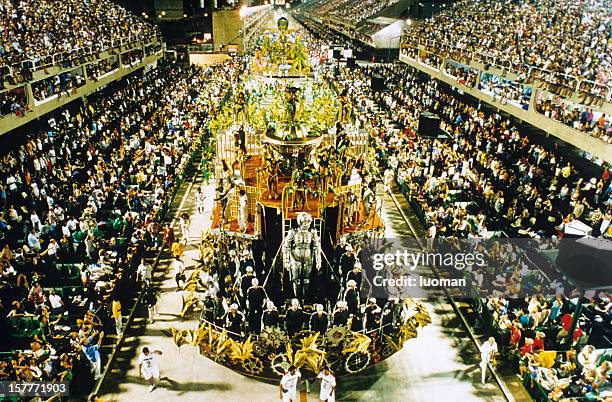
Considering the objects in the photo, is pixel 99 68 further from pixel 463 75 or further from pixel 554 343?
pixel 554 343

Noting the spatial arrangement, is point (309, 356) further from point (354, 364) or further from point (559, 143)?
point (559, 143)

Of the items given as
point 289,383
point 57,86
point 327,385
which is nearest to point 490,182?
point 327,385

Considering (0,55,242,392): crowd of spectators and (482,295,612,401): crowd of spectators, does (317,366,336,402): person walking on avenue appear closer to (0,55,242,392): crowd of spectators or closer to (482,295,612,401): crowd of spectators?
(482,295,612,401): crowd of spectators

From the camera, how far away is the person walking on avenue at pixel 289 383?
9.09 m

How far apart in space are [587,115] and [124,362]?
70.6 feet

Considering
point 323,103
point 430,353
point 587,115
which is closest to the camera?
point 430,353

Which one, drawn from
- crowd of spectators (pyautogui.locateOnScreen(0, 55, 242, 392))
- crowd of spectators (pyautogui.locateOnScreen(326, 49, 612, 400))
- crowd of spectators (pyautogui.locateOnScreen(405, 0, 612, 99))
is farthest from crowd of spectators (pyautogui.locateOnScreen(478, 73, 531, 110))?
crowd of spectators (pyautogui.locateOnScreen(0, 55, 242, 392))

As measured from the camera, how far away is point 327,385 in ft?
30.0

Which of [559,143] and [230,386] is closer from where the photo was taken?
[230,386]

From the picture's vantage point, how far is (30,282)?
500 inches

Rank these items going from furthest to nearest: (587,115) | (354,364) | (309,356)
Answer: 1. (587,115)
2. (354,364)
3. (309,356)

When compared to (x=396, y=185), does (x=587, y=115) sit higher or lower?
higher

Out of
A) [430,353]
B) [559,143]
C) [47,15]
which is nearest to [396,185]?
[430,353]

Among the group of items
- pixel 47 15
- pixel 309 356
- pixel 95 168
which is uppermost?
pixel 47 15
